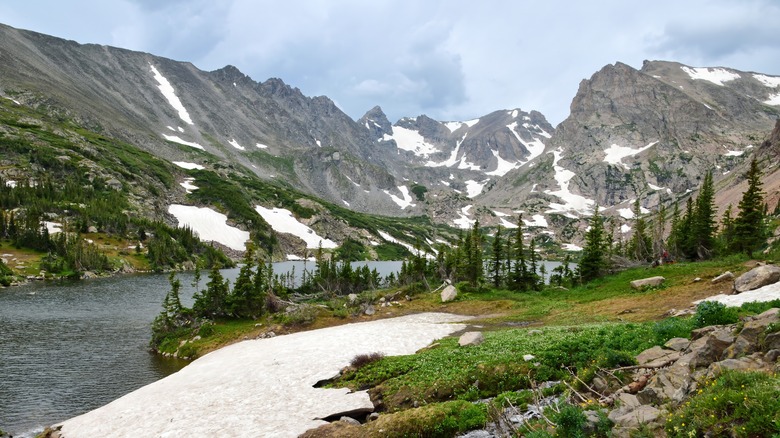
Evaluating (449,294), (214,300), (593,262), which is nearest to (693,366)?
(449,294)

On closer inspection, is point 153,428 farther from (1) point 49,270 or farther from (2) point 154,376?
(1) point 49,270

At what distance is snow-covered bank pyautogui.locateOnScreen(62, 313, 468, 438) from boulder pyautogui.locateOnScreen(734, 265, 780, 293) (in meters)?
22.1

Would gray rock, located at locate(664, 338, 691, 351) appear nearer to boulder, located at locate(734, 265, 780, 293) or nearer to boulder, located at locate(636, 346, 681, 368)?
boulder, located at locate(636, 346, 681, 368)

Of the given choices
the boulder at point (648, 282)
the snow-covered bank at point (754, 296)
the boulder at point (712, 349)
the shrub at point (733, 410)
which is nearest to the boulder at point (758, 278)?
the snow-covered bank at point (754, 296)

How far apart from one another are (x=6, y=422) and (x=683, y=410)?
1501 inches

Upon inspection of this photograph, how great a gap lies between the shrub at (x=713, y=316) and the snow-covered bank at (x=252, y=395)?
15.1 m

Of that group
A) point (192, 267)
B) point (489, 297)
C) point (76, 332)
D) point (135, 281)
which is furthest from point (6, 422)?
point (192, 267)

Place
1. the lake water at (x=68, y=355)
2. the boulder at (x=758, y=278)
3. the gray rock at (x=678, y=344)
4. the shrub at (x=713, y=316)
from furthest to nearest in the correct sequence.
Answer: the lake water at (x=68, y=355) → the boulder at (x=758, y=278) → the shrub at (x=713, y=316) → the gray rock at (x=678, y=344)

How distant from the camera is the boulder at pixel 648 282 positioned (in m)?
40.5

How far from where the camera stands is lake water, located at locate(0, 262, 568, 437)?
1208 inches

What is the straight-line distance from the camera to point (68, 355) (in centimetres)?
4369

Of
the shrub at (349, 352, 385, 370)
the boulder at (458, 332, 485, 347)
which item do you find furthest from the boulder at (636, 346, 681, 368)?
the shrub at (349, 352, 385, 370)

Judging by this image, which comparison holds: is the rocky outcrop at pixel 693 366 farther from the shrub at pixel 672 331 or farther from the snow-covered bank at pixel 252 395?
the snow-covered bank at pixel 252 395

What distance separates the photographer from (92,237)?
152375 millimetres
